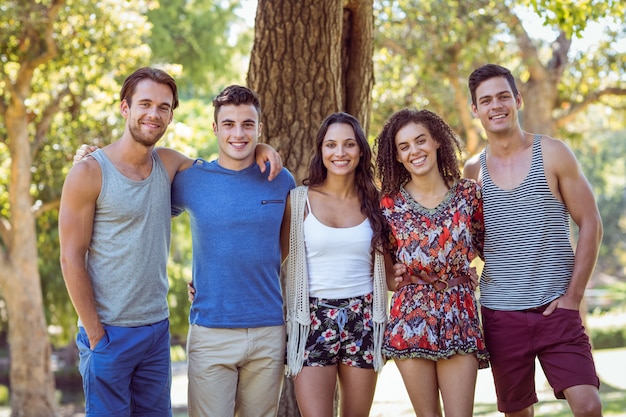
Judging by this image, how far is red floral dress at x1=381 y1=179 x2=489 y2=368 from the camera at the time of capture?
3932mm

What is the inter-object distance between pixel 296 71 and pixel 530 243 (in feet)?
7.14

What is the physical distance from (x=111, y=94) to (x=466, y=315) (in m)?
10.0

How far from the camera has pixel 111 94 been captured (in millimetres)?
12734

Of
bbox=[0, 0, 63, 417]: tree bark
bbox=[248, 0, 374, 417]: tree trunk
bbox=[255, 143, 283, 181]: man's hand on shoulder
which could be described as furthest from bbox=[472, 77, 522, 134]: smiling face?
bbox=[0, 0, 63, 417]: tree bark

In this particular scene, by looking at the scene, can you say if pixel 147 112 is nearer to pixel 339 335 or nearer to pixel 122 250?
pixel 122 250

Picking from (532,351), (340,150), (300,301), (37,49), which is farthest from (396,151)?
(37,49)

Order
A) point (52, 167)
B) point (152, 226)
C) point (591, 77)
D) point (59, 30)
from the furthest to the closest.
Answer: point (591, 77)
point (52, 167)
point (59, 30)
point (152, 226)

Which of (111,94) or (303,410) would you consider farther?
(111,94)

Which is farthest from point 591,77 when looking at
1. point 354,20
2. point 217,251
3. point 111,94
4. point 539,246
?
point 217,251

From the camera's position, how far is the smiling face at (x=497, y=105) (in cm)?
428

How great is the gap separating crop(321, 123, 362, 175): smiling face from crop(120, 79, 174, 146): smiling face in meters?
0.91

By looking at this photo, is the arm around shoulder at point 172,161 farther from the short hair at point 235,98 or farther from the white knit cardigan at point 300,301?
the white knit cardigan at point 300,301

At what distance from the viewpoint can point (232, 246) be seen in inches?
156

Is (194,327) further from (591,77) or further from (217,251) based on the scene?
(591,77)
